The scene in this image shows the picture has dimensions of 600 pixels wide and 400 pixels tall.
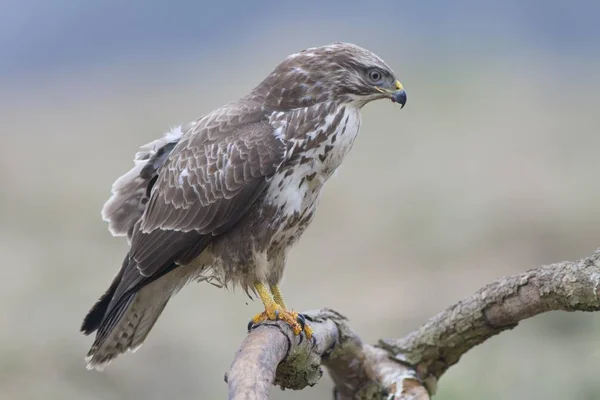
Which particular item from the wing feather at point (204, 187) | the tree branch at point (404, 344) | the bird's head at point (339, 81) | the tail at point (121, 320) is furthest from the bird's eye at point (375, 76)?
the tail at point (121, 320)

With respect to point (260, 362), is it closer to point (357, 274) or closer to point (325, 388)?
point (325, 388)

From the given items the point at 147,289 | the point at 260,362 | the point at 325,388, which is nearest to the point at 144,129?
the point at 325,388

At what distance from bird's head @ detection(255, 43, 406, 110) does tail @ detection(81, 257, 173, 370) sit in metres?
1.06

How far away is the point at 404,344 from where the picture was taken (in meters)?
4.39

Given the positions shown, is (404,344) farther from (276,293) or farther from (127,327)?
(127,327)

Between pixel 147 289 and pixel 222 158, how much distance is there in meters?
0.78

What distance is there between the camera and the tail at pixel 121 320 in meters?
4.27

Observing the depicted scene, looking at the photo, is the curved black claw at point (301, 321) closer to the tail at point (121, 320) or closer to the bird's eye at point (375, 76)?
the tail at point (121, 320)

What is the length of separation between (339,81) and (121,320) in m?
1.48

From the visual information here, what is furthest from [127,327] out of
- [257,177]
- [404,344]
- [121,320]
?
[404,344]

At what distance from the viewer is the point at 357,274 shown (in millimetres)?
10312

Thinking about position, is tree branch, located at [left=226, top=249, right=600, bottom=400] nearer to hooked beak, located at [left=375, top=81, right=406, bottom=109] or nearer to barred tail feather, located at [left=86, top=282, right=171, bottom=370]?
barred tail feather, located at [left=86, top=282, right=171, bottom=370]

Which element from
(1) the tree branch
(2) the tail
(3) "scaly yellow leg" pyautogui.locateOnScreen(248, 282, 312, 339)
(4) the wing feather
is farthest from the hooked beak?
(2) the tail

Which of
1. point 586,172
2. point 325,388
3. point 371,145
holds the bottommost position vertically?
point 325,388
